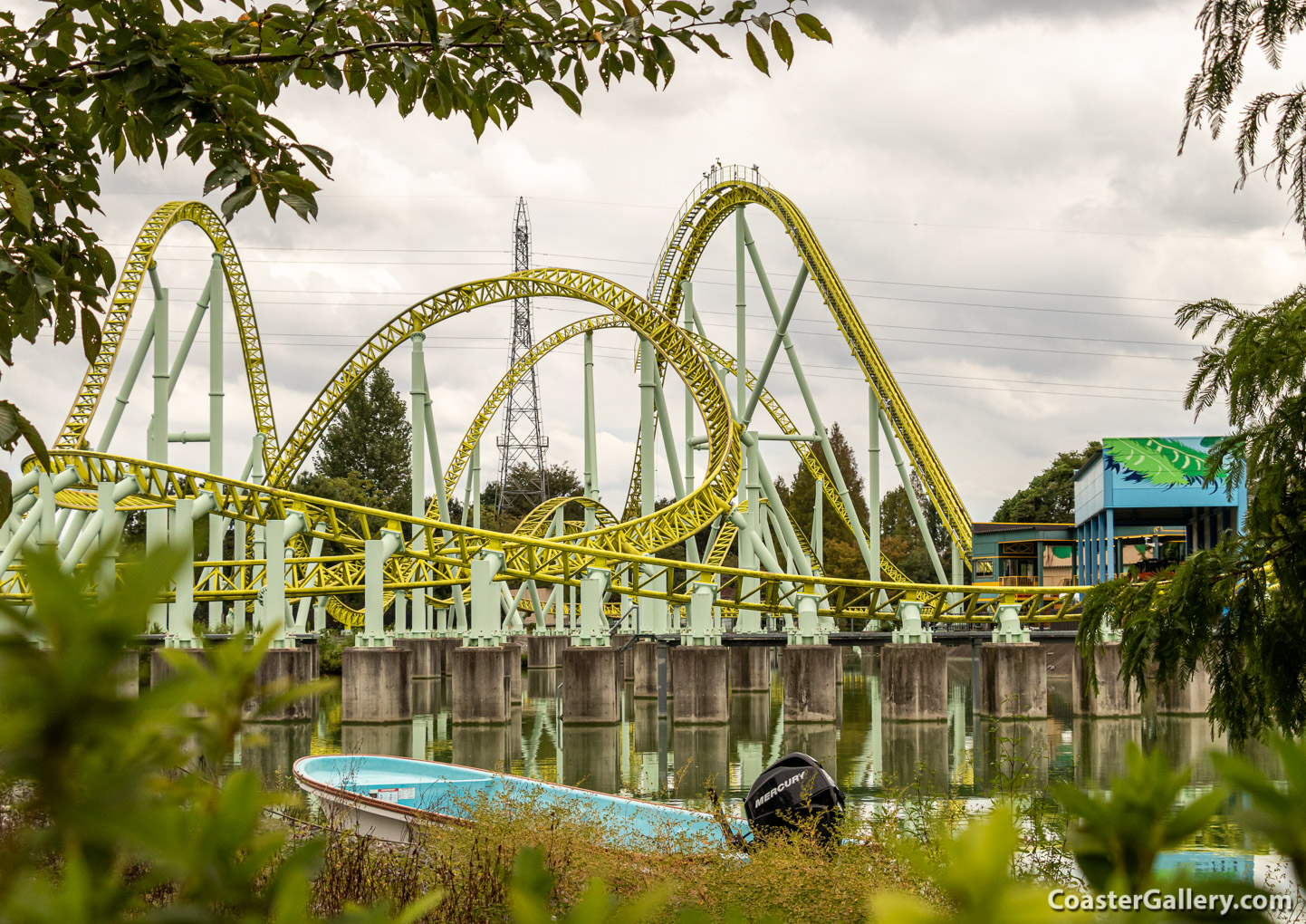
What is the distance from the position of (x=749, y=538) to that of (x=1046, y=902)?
28.2 metres

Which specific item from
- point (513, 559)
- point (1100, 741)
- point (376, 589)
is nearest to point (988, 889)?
point (1100, 741)

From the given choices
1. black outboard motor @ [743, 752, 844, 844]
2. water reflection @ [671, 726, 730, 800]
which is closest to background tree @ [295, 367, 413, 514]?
water reflection @ [671, 726, 730, 800]

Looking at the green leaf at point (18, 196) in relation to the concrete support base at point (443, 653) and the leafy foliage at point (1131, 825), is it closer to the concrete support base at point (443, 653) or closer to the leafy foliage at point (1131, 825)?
the leafy foliage at point (1131, 825)

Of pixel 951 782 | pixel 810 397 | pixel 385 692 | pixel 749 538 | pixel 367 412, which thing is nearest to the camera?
pixel 951 782

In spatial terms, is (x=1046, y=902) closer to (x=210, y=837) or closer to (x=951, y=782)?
(x=210, y=837)

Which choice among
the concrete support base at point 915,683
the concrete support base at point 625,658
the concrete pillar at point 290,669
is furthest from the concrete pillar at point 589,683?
the concrete support base at point 625,658

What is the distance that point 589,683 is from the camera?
2327 centimetres

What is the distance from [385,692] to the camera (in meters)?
23.0

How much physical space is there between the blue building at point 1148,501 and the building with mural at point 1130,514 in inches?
1.1

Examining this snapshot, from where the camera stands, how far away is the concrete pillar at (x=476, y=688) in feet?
74.8

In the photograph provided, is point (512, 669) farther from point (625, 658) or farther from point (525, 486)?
point (525, 486)

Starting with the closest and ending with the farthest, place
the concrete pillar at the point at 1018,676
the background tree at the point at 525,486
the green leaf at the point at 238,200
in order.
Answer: the green leaf at the point at 238,200
the concrete pillar at the point at 1018,676
the background tree at the point at 525,486

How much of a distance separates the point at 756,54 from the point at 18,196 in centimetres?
158

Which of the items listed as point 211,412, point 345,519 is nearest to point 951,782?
point 211,412
